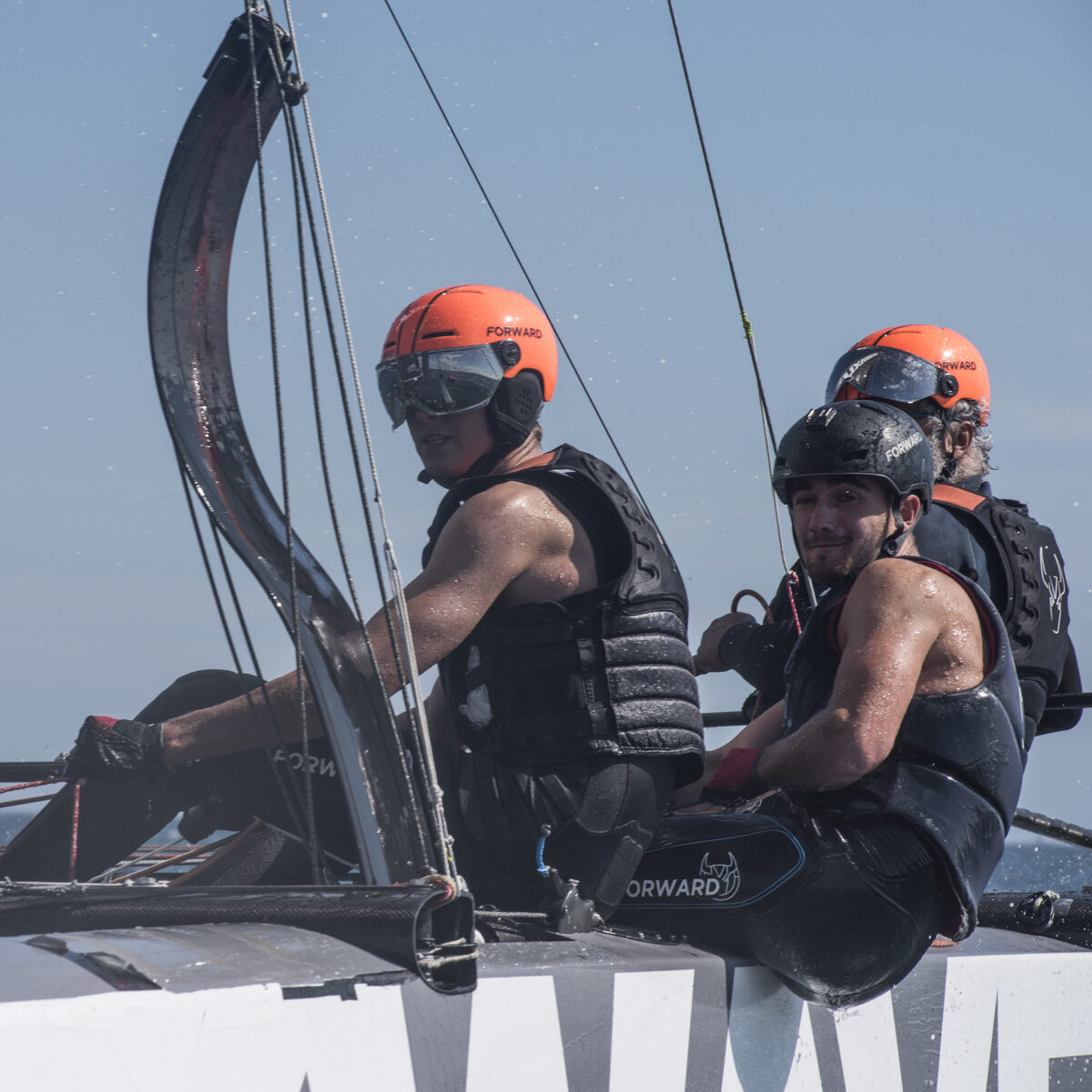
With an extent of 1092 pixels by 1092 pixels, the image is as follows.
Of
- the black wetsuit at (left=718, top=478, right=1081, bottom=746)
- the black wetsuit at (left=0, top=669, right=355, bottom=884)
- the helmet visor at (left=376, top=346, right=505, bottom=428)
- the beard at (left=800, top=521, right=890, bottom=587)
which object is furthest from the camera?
the black wetsuit at (left=718, top=478, right=1081, bottom=746)

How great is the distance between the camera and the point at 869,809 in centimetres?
319

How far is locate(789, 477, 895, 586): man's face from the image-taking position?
11.7 ft

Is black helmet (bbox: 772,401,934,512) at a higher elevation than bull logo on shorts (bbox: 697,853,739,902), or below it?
higher

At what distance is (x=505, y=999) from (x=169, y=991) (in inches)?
26.9

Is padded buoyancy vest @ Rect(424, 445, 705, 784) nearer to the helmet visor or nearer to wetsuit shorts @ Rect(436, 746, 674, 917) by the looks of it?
wetsuit shorts @ Rect(436, 746, 674, 917)

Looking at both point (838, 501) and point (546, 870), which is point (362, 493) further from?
point (838, 501)

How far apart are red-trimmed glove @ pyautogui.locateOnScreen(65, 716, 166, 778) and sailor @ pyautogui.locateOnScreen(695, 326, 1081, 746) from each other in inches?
83.4

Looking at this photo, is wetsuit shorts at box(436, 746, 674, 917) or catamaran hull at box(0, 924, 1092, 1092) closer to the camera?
catamaran hull at box(0, 924, 1092, 1092)

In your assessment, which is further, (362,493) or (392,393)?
(392,393)

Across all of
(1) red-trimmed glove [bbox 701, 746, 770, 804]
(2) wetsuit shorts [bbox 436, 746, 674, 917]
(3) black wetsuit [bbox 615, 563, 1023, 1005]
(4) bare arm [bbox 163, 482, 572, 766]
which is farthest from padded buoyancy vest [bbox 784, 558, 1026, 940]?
(4) bare arm [bbox 163, 482, 572, 766]

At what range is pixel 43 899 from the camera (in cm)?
293

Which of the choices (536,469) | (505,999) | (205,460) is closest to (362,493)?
(205,460)

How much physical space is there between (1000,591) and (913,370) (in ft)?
4.19

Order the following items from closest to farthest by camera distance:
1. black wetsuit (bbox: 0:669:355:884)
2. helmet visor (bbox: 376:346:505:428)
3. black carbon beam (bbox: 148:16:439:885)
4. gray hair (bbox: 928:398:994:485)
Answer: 1. black carbon beam (bbox: 148:16:439:885)
2. black wetsuit (bbox: 0:669:355:884)
3. helmet visor (bbox: 376:346:505:428)
4. gray hair (bbox: 928:398:994:485)
